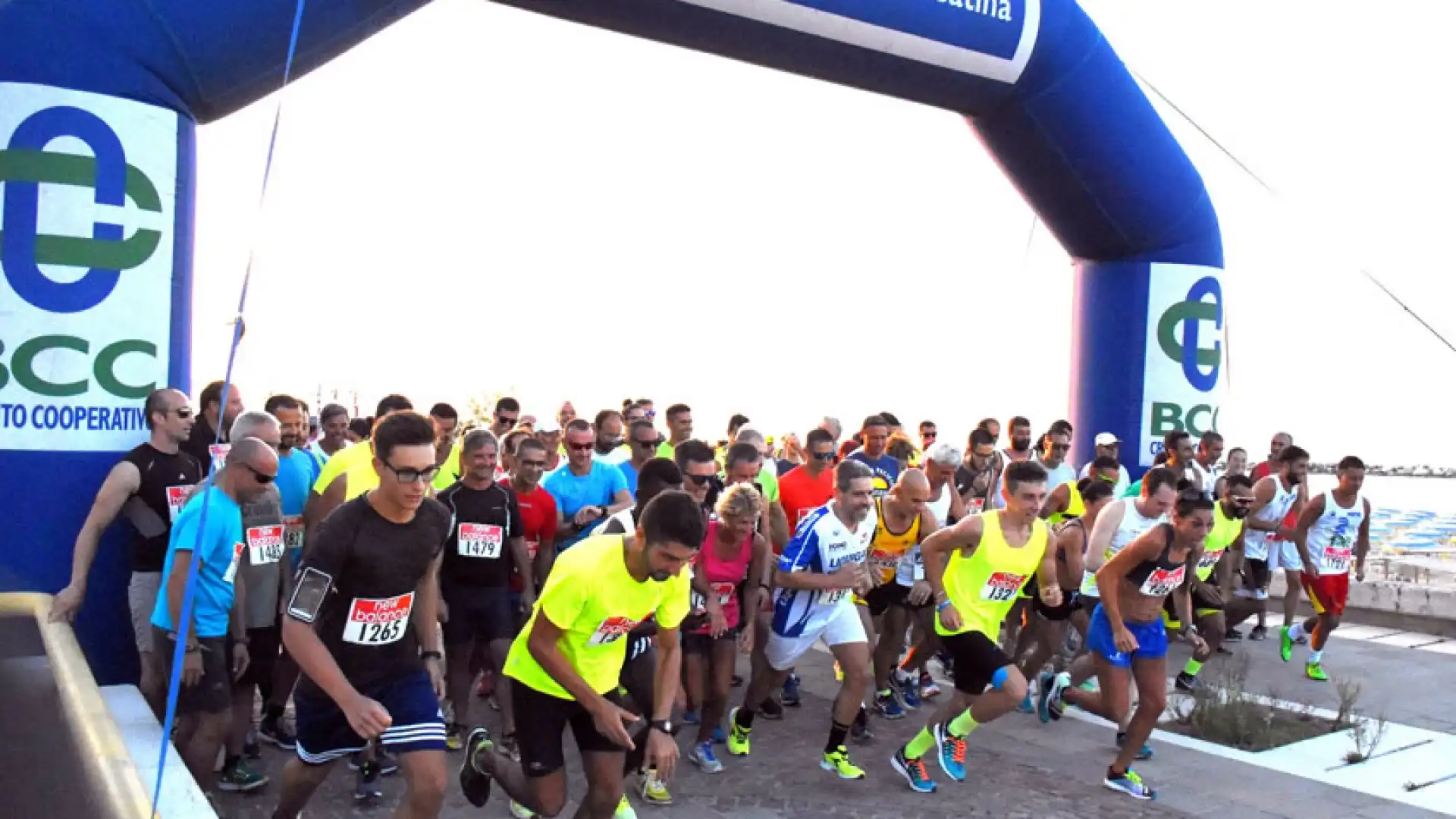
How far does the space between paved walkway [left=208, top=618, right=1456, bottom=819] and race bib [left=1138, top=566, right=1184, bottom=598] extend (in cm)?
105

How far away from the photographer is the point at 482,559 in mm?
5930

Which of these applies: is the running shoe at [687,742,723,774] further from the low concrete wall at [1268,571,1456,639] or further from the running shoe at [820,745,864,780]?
the low concrete wall at [1268,571,1456,639]

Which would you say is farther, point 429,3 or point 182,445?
point 429,3

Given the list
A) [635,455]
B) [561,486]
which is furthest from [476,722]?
[635,455]

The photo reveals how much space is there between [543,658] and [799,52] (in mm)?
5890

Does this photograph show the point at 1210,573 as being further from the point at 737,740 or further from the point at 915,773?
the point at 737,740

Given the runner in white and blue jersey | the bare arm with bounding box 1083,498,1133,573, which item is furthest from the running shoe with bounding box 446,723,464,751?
the bare arm with bounding box 1083,498,1133,573

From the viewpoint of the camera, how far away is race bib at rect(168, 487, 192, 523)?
18.7 feet

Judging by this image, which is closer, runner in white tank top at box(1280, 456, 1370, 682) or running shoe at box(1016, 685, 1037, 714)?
running shoe at box(1016, 685, 1037, 714)

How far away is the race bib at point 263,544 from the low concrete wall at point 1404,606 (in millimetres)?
10055

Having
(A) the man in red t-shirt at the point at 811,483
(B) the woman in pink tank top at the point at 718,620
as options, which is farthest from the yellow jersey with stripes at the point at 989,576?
(A) the man in red t-shirt at the point at 811,483

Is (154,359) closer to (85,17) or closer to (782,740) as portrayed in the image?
(85,17)

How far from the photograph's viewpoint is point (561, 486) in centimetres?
709

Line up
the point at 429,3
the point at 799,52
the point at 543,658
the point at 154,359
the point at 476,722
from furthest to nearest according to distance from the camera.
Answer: the point at 799,52
the point at 429,3
the point at 476,722
the point at 154,359
the point at 543,658
